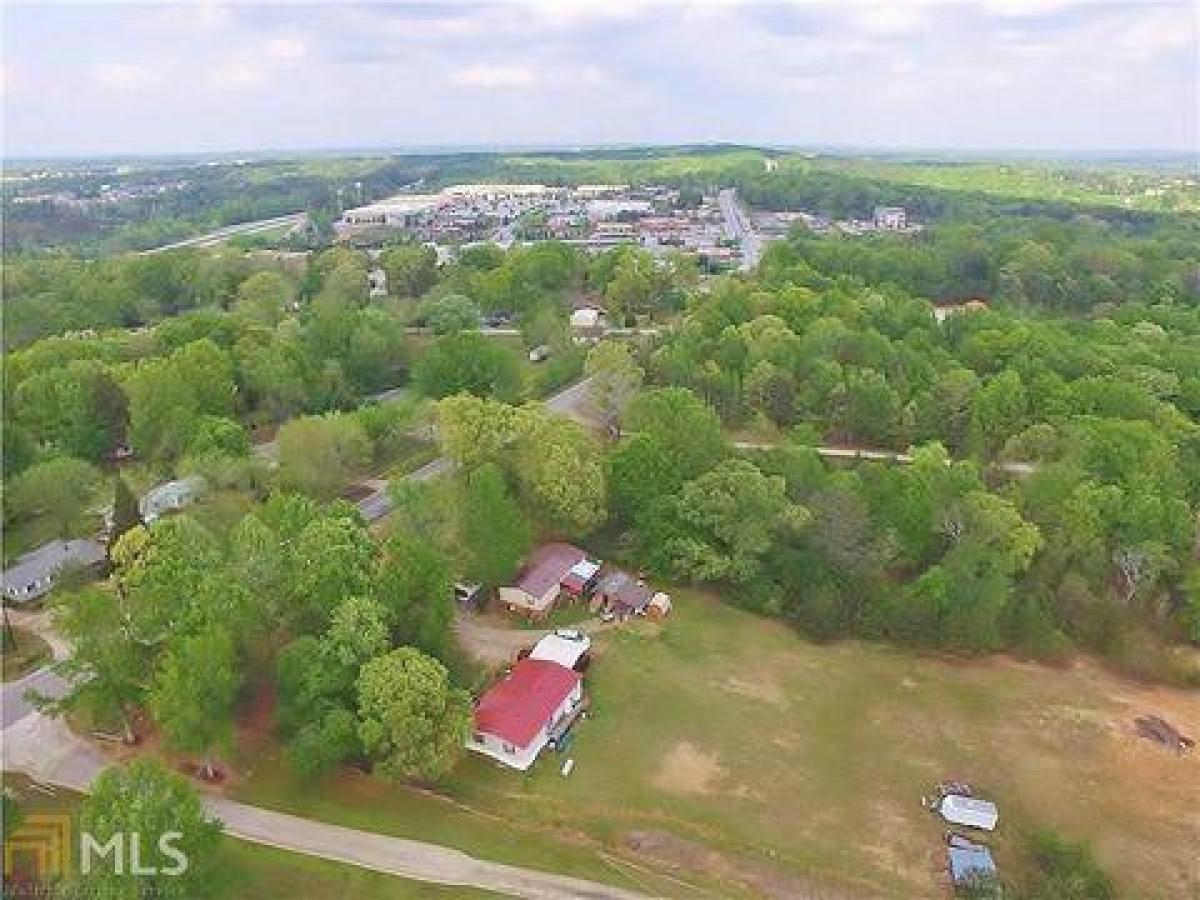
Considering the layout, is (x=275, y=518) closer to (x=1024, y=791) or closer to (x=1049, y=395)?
(x=1024, y=791)

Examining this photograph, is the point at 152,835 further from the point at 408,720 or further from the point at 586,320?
the point at 586,320

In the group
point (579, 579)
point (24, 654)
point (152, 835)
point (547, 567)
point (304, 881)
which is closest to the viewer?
point (152, 835)

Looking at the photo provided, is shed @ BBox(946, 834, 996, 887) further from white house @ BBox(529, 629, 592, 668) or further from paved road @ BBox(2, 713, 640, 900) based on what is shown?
white house @ BBox(529, 629, 592, 668)

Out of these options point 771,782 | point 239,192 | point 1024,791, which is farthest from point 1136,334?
point 239,192

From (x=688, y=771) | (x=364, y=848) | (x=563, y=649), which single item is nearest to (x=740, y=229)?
(x=563, y=649)

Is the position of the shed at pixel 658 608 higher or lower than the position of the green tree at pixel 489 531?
lower

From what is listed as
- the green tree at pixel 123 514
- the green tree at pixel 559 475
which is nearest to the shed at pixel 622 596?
the green tree at pixel 559 475

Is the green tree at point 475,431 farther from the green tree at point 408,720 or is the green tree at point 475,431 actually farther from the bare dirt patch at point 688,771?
the bare dirt patch at point 688,771
